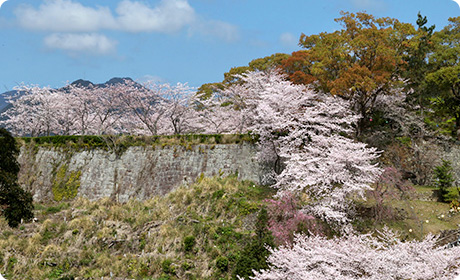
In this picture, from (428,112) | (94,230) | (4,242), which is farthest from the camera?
(428,112)

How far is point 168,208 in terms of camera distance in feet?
56.8

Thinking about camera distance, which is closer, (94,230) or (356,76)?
(94,230)

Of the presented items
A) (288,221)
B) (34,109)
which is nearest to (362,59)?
(288,221)

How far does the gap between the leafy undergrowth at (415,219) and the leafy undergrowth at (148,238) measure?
16.5 ft

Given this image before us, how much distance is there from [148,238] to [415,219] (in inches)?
452

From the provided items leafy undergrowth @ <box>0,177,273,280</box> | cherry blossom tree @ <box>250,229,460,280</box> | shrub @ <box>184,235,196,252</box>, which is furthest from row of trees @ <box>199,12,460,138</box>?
cherry blossom tree @ <box>250,229,460,280</box>

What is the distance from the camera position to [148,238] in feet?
49.3

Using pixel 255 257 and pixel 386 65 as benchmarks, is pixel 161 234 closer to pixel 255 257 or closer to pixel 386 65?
pixel 255 257

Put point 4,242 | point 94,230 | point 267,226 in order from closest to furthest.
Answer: point 267,226, point 4,242, point 94,230

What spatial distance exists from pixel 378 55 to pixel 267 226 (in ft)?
42.9

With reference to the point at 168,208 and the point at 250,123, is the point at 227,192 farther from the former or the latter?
the point at 250,123

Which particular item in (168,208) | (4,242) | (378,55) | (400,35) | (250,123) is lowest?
(4,242)

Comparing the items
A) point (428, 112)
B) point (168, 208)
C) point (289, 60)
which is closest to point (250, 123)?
point (289, 60)

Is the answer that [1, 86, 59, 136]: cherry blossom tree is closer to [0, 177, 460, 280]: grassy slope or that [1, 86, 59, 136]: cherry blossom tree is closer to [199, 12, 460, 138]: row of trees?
[0, 177, 460, 280]: grassy slope
